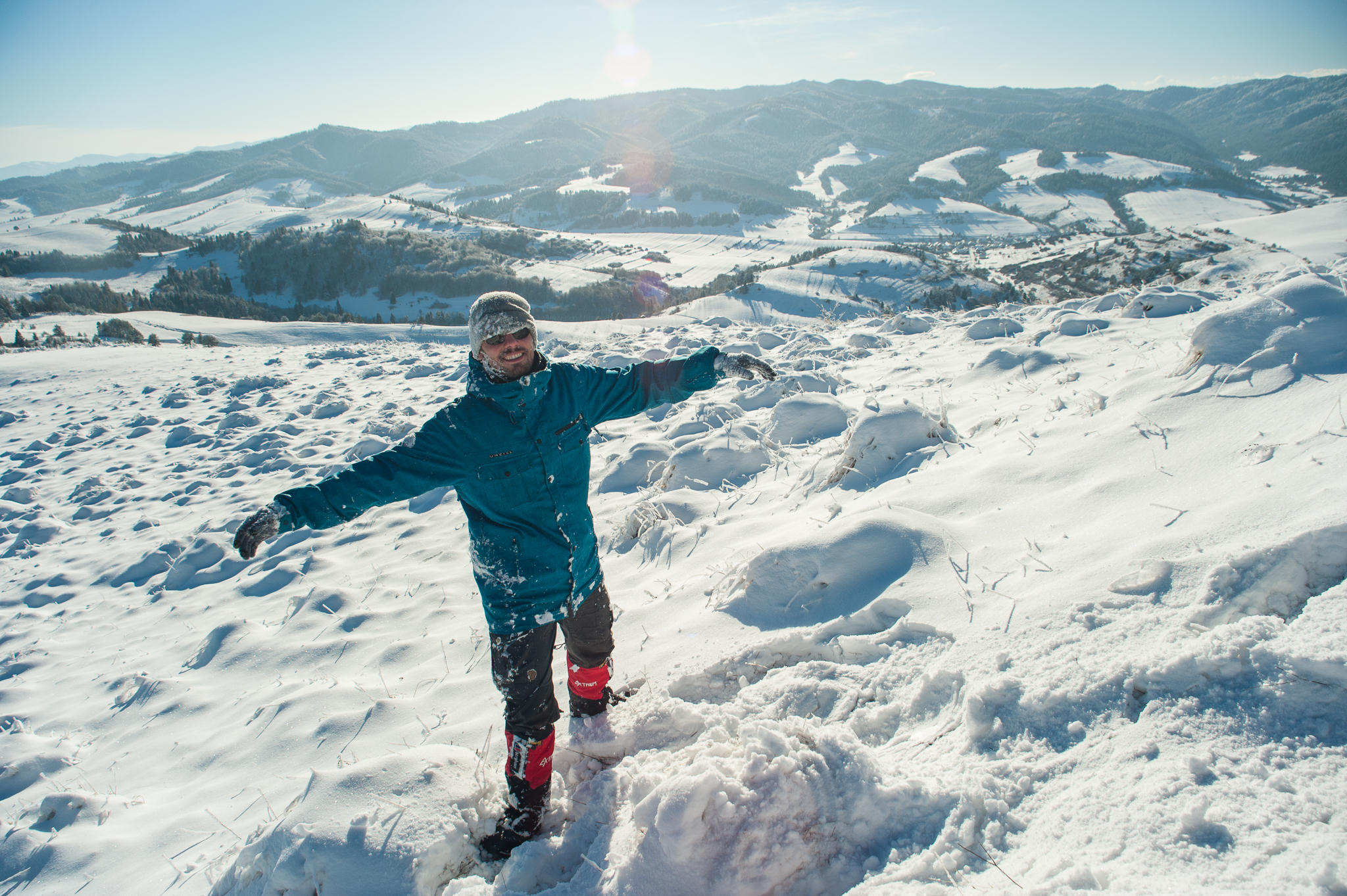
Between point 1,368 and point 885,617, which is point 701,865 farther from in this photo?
point 1,368

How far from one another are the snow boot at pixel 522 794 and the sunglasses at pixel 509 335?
1504 mm

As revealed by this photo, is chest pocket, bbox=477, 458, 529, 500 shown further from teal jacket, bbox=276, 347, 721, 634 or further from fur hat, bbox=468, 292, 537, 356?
fur hat, bbox=468, 292, 537, 356

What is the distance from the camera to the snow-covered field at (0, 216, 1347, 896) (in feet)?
4.81

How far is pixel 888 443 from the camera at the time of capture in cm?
424

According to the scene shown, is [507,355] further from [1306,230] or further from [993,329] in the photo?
[1306,230]

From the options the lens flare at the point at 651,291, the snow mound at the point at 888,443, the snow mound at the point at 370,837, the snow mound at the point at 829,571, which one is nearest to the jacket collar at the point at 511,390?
the snow mound at the point at 370,837

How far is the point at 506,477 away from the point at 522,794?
1172 millimetres

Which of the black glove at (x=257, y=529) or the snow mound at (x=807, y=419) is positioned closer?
the black glove at (x=257, y=529)

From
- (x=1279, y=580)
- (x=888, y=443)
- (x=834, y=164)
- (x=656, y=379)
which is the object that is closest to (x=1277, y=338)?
(x=888, y=443)

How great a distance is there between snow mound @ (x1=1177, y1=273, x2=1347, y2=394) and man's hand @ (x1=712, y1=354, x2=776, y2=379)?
8.28 feet

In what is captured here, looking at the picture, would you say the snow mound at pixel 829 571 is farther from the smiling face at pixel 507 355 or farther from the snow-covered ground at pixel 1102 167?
the snow-covered ground at pixel 1102 167

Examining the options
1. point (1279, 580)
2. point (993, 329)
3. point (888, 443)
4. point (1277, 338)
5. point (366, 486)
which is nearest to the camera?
point (1279, 580)

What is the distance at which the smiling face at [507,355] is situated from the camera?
2.19 meters

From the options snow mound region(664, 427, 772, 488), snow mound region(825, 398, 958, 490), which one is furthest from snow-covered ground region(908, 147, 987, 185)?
snow mound region(825, 398, 958, 490)
